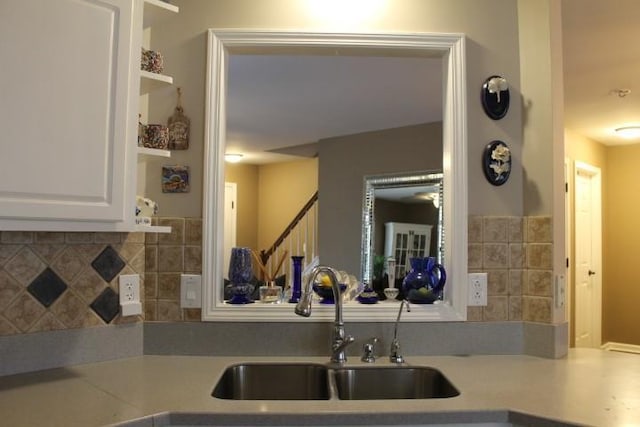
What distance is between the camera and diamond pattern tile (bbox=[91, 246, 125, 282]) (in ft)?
5.85

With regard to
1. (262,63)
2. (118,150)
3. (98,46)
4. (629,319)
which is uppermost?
(262,63)

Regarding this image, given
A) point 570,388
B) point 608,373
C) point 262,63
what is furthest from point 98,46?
point 608,373

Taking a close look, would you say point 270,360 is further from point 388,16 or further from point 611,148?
point 611,148

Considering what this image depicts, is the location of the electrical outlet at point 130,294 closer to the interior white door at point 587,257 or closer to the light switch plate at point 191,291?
the light switch plate at point 191,291

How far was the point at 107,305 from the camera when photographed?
180 cm

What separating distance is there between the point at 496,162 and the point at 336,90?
731 millimetres

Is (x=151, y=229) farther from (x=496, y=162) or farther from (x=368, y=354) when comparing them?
(x=496, y=162)

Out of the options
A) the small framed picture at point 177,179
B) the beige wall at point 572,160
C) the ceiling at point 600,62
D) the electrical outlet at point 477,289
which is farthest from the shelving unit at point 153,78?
the beige wall at point 572,160

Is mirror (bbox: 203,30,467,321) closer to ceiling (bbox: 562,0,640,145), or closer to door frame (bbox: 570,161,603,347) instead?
ceiling (bbox: 562,0,640,145)

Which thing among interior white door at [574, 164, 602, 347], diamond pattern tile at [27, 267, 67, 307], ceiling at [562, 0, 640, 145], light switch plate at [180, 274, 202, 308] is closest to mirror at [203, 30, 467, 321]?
light switch plate at [180, 274, 202, 308]

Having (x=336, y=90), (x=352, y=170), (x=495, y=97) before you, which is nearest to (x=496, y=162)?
(x=495, y=97)

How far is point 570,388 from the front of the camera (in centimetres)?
150

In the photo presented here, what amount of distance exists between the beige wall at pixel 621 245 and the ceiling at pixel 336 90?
336 cm

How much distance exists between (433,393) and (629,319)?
4930 mm
